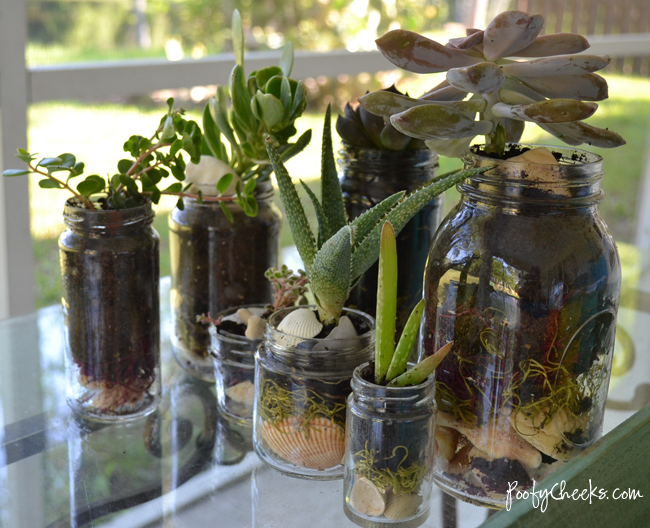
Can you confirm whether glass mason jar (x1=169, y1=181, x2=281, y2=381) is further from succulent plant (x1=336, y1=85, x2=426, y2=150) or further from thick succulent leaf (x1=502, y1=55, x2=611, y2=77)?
thick succulent leaf (x1=502, y1=55, x2=611, y2=77)

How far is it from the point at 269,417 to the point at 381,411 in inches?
4.3

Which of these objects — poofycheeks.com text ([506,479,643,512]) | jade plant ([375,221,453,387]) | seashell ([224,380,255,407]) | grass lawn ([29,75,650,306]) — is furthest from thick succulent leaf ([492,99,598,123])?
grass lawn ([29,75,650,306])

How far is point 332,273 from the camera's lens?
49 centimetres

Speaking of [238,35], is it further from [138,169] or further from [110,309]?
[110,309]

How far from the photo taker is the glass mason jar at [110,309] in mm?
559

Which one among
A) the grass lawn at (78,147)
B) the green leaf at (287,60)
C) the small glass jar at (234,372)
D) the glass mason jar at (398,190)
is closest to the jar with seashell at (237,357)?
the small glass jar at (234,372)

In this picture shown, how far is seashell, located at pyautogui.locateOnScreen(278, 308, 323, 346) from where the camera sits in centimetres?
51

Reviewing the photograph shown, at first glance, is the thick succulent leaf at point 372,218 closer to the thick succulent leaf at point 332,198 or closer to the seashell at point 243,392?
the thick succulent leaf at point 332,198

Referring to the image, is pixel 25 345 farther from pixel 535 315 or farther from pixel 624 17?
pixel 624 17

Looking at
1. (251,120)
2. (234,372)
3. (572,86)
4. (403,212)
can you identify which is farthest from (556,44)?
(234,372)

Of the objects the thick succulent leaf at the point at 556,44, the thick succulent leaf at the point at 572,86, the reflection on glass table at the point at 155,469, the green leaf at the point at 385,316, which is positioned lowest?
the reflection on glass table at the point at 155,469

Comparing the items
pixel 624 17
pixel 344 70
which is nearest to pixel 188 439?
pixel 344 70

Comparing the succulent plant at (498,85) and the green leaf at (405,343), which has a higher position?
the succulent plant at (498,85)

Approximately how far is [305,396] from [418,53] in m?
0.25
